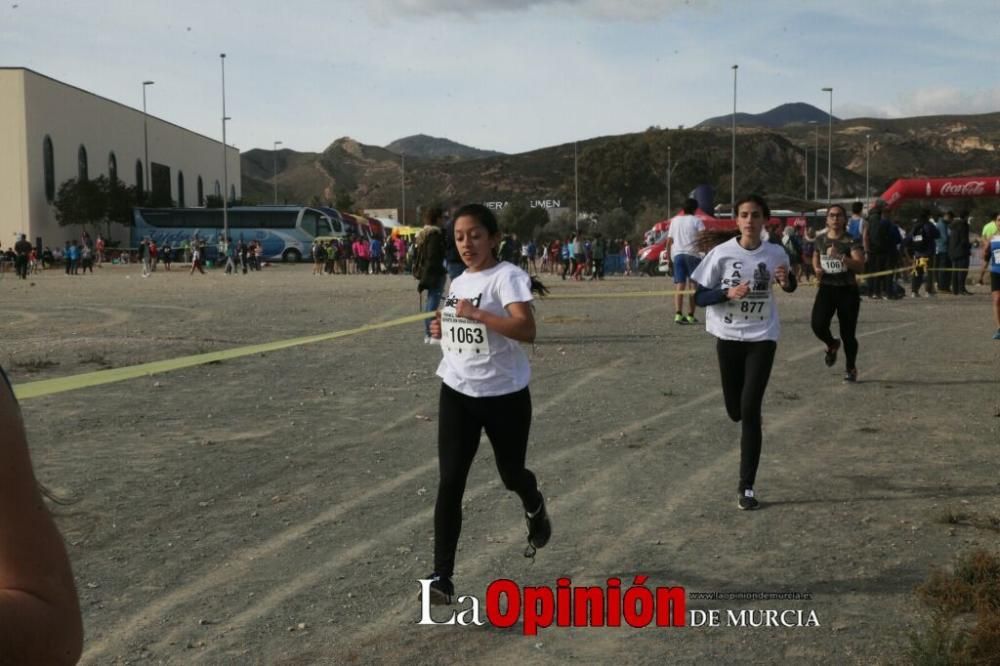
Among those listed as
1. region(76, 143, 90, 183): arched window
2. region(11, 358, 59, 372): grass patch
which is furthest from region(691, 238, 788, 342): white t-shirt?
region(76, 143, 90, 183): arched window

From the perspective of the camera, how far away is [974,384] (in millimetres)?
10922

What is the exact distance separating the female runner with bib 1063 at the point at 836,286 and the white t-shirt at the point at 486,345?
6093mm

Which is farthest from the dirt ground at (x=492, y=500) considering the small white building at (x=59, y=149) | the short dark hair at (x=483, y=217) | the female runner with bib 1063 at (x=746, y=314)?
the small white building at (x=59, y=149)

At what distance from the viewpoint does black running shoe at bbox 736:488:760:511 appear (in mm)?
6055

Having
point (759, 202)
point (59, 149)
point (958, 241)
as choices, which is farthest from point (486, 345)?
point (59, 149)

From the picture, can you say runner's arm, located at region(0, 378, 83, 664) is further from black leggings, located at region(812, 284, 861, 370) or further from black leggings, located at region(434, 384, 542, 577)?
black leggings, located at region(812, 284, 861, 370)

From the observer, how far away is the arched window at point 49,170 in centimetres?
7169

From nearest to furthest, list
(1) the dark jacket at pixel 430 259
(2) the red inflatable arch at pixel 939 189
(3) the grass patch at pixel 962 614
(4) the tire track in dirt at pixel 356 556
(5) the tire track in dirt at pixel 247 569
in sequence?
(3) the grass patch at pixel 962 614
(5) the tire track in dirt at pixel 247 569
(4) the tire track in dirt at pixel 356 556
(1) the dark jacket at pixel 430 259
(2) the red inflatable arch at pixel 939 189

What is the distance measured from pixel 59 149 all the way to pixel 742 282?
248ft

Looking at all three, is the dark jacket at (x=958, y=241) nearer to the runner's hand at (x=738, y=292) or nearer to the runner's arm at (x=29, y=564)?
the runner's hand at (x=738, y=292)

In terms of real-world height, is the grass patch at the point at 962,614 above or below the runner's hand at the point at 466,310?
below

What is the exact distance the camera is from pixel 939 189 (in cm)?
3859

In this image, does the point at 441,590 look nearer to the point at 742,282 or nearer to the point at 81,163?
the point at 742,282

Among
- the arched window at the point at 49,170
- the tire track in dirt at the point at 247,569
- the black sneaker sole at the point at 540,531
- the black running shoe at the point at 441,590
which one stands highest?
the arched window at the point at 49,170
